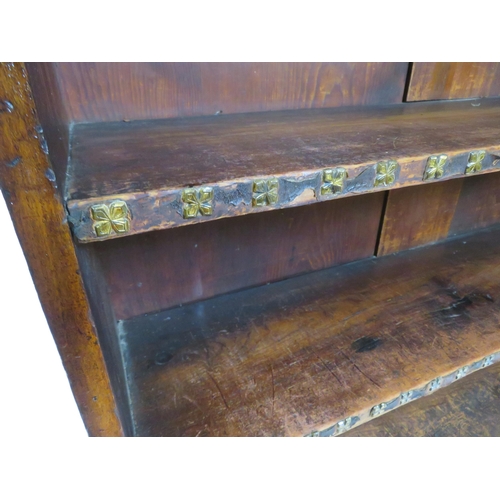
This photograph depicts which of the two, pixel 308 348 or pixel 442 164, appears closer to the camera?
pixel 442 164

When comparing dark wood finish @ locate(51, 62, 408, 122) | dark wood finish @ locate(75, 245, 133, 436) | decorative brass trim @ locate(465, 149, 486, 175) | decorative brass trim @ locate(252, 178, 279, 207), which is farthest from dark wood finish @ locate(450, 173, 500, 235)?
dark wood finish @ locate(75, 245, 133, 436)

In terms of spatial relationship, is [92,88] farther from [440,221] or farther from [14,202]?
[440,221]

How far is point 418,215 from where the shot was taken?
3.06ft

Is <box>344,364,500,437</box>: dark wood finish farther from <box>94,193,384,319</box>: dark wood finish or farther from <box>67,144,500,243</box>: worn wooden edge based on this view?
<box>67,144,500,243</box>: worn wooden edge

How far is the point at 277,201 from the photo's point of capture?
407 millimetres

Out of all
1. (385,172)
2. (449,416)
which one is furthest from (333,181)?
(449,416)

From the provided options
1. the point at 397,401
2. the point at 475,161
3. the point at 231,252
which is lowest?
the point at 397,401

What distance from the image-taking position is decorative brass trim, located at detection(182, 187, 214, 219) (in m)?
0.36

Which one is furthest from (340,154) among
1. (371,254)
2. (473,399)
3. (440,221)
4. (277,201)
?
(473,399)

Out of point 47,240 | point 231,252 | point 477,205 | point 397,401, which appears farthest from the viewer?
point 477,205

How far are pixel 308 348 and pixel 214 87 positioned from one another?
0.46 metres

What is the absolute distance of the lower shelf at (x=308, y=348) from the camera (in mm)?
566

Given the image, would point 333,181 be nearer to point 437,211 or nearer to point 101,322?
point 101,322

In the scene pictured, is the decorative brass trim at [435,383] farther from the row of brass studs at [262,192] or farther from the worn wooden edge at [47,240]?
the worn wooden edge at [47,240]
